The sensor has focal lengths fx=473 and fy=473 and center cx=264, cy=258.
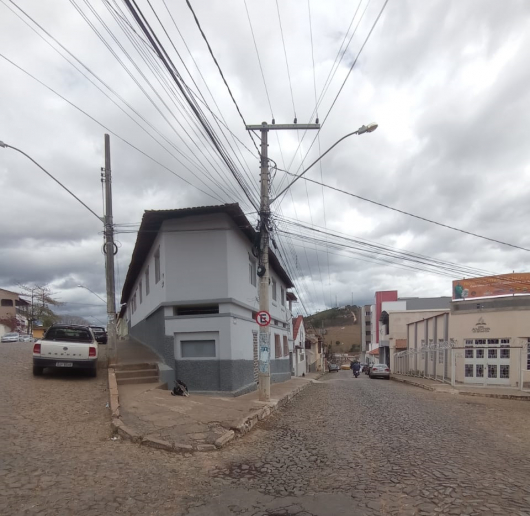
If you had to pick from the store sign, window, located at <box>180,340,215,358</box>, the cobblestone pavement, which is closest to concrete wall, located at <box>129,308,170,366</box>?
window, located at <box>180,340,215,358</box>

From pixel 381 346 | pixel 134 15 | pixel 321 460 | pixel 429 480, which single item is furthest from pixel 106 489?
pixel 381 346

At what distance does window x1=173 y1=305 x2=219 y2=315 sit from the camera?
563 inches

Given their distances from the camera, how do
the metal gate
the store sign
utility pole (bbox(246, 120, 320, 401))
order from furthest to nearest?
the store sign → the metal gate → utility pole (bbox(246, 120, 320, 401))

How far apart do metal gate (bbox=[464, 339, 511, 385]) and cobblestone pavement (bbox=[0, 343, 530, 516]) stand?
443 inches

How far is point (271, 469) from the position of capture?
6.30 meters

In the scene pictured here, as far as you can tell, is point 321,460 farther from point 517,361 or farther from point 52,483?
point 517,361

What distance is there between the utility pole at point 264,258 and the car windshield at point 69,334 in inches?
191

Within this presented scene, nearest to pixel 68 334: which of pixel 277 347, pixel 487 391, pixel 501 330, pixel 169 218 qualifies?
pixel 169 218

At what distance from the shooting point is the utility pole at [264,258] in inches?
494

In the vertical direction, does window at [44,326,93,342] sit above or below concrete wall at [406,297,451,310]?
above

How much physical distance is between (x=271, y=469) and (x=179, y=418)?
290 cm

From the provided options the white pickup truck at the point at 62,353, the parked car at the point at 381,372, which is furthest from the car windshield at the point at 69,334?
the parked car at the point at 381,372

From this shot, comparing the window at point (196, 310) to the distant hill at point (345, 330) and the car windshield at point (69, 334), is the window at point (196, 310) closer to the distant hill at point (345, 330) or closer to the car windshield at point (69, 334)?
the car windshield at point (69, 334)

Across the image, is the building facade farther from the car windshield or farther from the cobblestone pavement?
the car windshield
